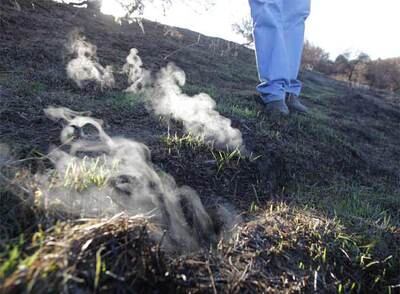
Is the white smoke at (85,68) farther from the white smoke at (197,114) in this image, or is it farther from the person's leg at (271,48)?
the person's leg at (271,48)

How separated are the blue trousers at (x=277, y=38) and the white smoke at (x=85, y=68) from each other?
4.25ft

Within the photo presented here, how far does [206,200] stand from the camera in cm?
199

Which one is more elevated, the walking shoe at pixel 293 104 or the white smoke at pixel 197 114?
the walking shoe at pixel 293 104

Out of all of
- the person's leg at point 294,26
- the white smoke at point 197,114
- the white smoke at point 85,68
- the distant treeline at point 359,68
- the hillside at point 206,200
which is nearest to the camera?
the hillside at point 206,200

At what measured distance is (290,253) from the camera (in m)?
1.57

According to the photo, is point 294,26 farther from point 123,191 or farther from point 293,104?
point 123,191

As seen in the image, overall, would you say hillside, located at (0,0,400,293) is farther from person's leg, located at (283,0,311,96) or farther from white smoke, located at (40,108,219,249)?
person's leg, located at (283,0,311,96)

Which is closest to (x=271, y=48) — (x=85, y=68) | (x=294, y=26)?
(x=294, y=26)

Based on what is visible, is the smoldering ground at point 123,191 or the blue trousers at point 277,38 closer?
the smoldering ground at point 123,191

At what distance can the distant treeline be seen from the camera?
559 inches

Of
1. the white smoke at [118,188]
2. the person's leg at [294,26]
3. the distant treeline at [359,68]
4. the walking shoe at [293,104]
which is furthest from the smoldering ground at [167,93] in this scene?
the distant treeline at [359,68]

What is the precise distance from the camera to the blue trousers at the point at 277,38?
369 centimetres

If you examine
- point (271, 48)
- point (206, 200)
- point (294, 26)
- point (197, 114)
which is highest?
point (294, 26)

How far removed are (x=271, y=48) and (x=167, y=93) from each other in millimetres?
992
